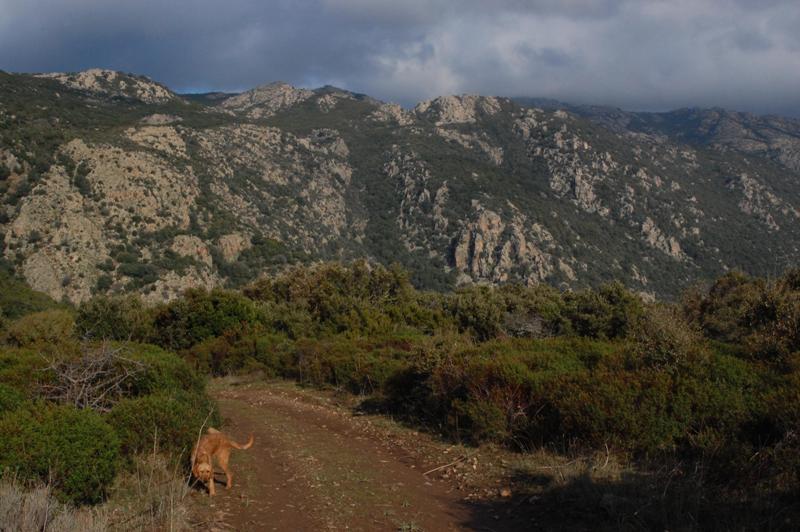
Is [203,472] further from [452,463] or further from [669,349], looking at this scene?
[669,349]

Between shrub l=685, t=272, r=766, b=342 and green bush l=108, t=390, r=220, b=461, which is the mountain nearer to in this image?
shrub l=685, t=272, r=766, b=342

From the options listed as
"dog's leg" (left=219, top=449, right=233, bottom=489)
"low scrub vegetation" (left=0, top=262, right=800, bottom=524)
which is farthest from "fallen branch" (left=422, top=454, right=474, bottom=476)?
"dog's leg" (left=219, top=449, right=233, bottom=489)

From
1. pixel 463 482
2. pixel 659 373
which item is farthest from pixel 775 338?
pixel 463 482

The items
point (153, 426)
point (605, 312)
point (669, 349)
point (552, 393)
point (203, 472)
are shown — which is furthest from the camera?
point (605, 312)

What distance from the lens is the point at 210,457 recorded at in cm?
711

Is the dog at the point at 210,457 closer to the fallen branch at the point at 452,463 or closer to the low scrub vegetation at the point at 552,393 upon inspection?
the low scrub vegetation at the point at 552,393

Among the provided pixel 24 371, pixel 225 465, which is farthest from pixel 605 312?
pixel 24 371

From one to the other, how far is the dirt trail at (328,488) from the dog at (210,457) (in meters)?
0.20

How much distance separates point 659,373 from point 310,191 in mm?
88838

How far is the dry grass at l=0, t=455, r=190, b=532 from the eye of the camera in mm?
4621

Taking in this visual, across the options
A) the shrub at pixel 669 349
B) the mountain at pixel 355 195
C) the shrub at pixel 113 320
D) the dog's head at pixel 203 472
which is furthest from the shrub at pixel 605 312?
the mountain at pixel 355 195

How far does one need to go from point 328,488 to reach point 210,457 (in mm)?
1576

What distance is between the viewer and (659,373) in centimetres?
893

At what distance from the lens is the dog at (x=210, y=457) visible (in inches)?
271
